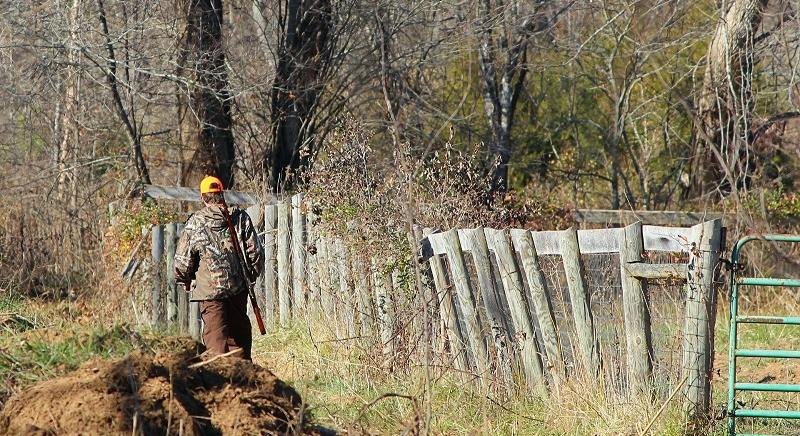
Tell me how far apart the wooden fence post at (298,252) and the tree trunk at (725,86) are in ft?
16.9

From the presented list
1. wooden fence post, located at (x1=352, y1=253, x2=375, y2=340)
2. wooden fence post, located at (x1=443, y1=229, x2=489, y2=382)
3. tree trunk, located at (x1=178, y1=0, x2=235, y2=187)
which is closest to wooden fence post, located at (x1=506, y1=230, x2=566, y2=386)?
wooden fence post, located at (x1=443, y1=229, x2=489, y2=382)

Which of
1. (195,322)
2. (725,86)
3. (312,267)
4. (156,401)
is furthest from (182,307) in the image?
(725,86)

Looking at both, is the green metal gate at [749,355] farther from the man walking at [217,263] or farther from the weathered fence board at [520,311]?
the man walking at [217,263]

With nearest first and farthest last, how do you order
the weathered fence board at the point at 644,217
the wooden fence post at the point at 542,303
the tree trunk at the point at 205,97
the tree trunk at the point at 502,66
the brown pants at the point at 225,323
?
the wooden fence post at the point at 542,303
the brown pants at the point at 225,323
the tree trunk at the point at 205,97
the weathered fence board at the point at 644,217
the tree trunk at the point at 502,66

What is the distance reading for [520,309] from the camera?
7559 mm

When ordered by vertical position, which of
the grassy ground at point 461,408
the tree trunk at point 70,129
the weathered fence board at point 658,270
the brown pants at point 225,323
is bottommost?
the grassy ground at point 461,408

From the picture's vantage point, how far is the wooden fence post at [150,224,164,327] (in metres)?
11.8

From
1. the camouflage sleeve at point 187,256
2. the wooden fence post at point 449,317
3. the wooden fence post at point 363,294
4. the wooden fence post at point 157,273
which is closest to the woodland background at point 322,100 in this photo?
the wooden fence post at point 157,273

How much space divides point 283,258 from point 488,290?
3.79m

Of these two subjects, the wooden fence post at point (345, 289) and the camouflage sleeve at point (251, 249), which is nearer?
the camouflage sleeve at point (251, 249)

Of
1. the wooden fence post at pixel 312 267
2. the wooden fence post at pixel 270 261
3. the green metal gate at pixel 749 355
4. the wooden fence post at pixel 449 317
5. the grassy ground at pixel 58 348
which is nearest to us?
the grassy ground at pixel 58 348

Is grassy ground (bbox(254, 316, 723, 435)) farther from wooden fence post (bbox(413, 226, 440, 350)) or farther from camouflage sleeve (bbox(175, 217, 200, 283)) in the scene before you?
camouflage sleeve (bbox(175, 217, 200, 283))

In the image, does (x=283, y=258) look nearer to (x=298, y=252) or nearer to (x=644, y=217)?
(x=298, y=252)

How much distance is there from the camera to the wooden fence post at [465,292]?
7.94 metres
